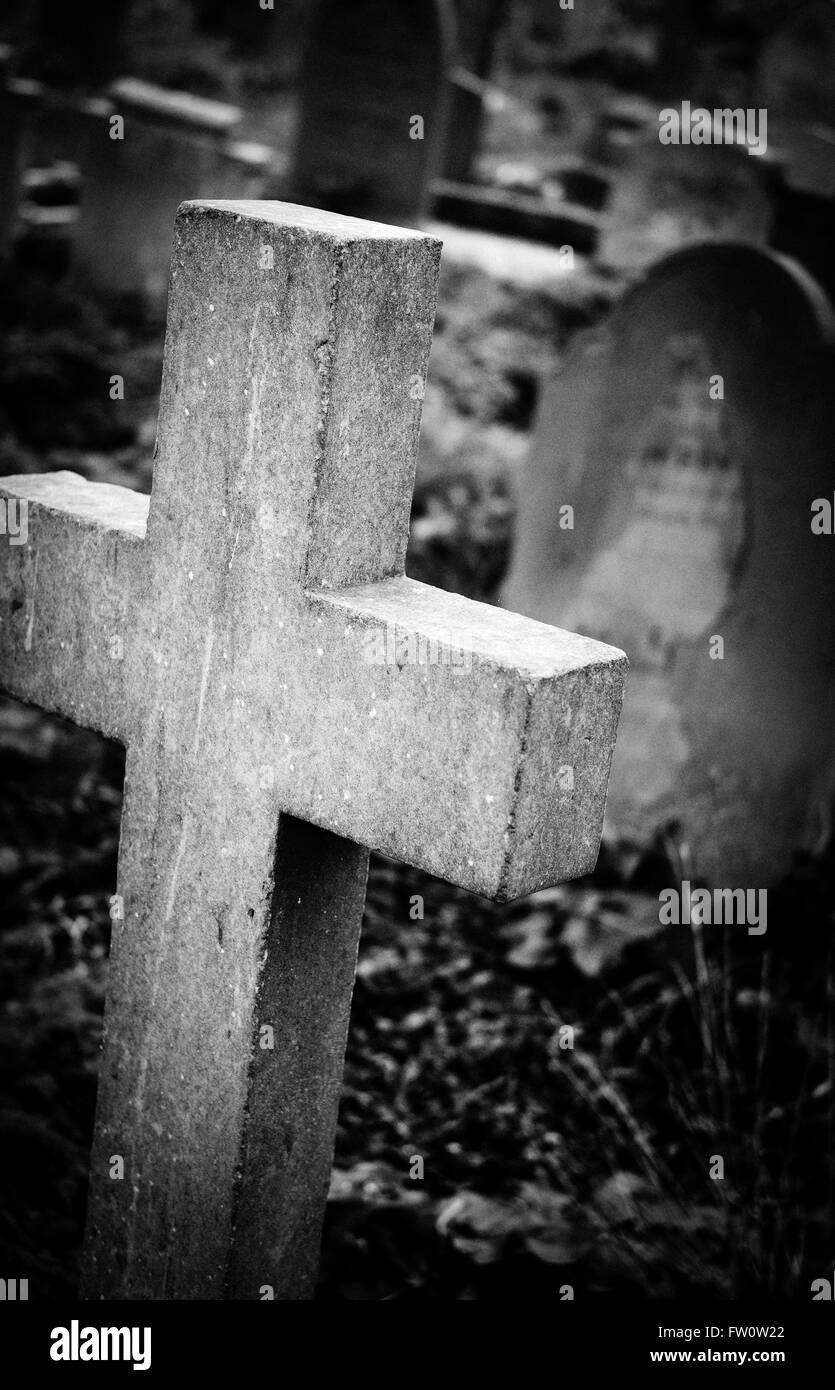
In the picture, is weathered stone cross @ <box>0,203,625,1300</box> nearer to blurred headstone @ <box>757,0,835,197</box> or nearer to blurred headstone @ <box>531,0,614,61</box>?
blurred headstone @ <box>757,0,835,197</box>

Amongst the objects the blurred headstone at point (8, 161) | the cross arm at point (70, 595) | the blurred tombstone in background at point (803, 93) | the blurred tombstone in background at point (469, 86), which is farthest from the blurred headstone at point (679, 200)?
the cross arm at point (70, 595)

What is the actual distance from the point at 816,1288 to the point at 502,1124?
820 mm

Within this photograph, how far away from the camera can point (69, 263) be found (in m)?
8.88

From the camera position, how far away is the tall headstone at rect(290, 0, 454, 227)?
1015 cm

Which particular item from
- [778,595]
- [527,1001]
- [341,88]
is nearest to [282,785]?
[527,1001]

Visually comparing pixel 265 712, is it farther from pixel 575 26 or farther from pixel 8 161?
pixel 575 26

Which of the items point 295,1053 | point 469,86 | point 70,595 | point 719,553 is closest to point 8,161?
point 719,553

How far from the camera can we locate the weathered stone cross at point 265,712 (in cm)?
191

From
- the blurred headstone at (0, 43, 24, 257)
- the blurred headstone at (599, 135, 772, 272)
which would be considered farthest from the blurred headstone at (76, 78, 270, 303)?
the blurred headstone at (599, 135, 772, 272)

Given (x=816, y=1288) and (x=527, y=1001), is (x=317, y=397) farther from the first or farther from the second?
(x=527, y=1001)

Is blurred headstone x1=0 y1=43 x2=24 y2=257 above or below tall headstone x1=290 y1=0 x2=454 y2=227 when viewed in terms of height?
below

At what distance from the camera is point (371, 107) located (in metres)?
10.3

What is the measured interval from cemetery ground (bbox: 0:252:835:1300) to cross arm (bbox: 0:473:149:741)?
3.64 feet

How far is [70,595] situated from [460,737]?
2.52 feet
